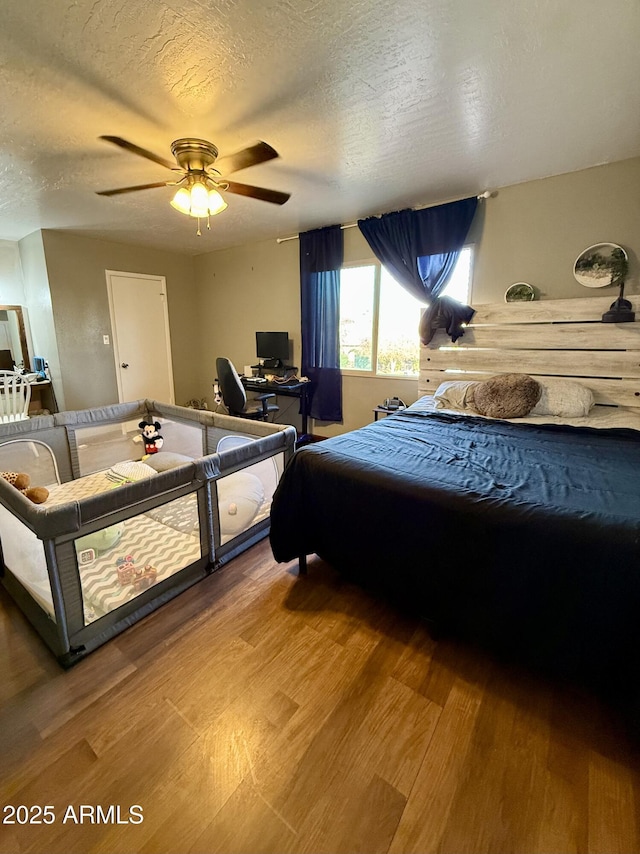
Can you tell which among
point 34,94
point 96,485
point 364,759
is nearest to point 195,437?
point 96,485

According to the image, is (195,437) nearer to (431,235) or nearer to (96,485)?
(96,485)

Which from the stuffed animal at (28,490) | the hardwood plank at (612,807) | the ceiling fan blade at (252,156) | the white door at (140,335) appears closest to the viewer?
the hardwood plank at (612,807)

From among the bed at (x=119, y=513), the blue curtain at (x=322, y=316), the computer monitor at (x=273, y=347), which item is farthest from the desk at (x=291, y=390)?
the bed at (x=119, y=513)

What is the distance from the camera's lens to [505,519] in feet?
4.19

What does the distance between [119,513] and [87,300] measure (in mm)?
3942

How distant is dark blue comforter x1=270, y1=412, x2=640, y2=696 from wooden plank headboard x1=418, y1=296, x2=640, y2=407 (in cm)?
73

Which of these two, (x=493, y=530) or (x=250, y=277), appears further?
(x=250, y=277)

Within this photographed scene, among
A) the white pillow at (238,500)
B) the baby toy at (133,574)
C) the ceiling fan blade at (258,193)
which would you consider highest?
the ceiling fan blade at (258,193)

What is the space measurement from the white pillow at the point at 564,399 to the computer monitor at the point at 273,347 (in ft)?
9.36

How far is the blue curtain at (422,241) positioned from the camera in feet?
10.2

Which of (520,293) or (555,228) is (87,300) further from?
(555,228)

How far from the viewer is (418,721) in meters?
1.26

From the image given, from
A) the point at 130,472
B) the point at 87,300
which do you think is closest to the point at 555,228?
the point at 130,472

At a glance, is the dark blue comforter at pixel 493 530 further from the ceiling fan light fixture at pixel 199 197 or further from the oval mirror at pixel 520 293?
the ceiling fan light fixture at pixel 199 197
